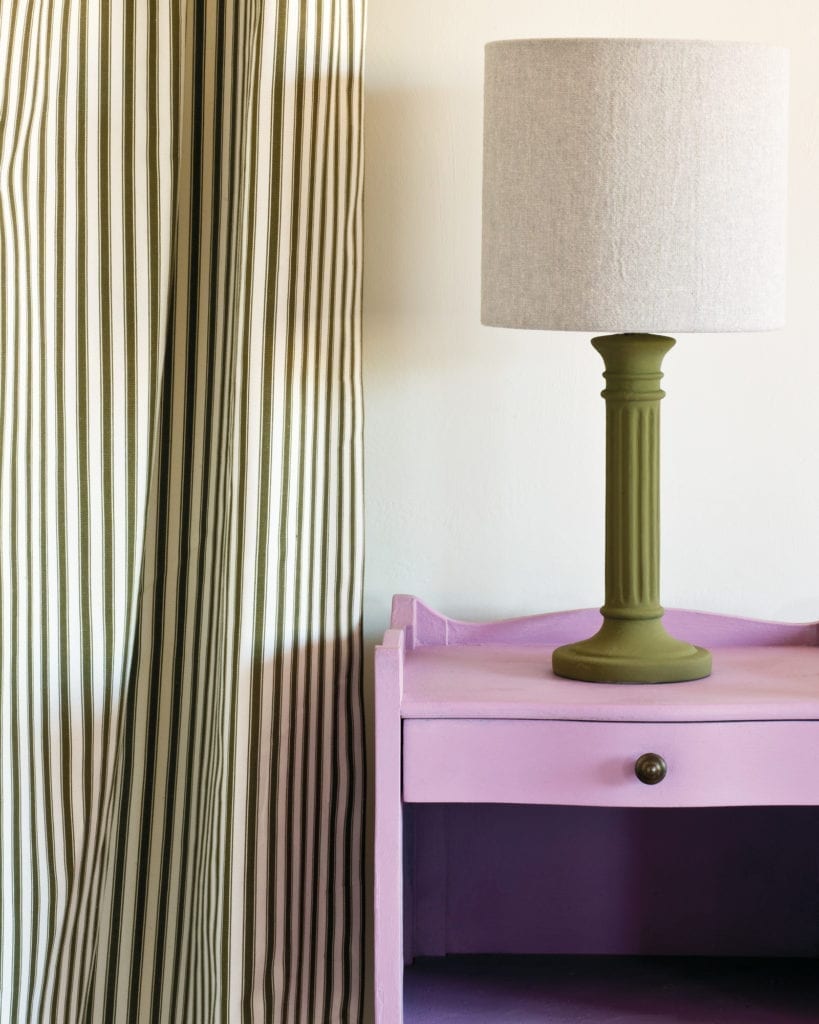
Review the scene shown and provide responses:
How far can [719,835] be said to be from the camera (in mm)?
1565

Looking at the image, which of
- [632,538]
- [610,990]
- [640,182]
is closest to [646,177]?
[640,182]

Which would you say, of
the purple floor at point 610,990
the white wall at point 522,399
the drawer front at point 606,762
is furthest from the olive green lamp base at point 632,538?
the purple floor at point 610,990

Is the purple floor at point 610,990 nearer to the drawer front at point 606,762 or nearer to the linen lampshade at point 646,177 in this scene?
the drawer front at point 606,762

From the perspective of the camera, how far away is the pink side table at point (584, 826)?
3.95ft

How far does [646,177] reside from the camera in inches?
45.6

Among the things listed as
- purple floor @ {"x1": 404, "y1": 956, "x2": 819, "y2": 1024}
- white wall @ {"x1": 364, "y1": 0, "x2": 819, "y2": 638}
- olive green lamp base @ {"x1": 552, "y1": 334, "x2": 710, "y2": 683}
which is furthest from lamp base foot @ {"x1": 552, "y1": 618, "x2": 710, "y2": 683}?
purple floor @ {"x1": 404, "y1": 956, "x2": 819, "y2": 1024}

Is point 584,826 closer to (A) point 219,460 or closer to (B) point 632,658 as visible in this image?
(B) point 632,658

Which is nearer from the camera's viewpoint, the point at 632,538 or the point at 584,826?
the point at 632,538

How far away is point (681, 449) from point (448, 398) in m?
0.30

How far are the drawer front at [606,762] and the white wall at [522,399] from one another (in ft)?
1.26

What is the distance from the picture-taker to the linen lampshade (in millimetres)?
1153

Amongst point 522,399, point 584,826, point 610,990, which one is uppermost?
point 522,399

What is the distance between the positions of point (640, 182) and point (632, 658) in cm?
49

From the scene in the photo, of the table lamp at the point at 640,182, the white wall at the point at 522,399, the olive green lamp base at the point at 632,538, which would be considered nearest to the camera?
the table lamp at the point at 640,182
